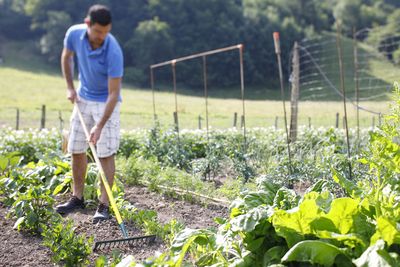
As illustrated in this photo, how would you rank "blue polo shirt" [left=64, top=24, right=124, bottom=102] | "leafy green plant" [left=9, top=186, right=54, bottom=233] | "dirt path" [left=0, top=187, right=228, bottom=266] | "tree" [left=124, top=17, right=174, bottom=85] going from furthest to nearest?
"tree" [left=124, top=17, right=174, bottom=85], "blue polo shirt" [left=64, top=24, right=124, bottom=102], "leafy green plant" [left=9, top=186, right=54, bottom=233], "dirt path" [left=0, top=187, right=228, bottom=266]

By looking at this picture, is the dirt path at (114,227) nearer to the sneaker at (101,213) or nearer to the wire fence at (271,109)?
the sneaker at (101,213)

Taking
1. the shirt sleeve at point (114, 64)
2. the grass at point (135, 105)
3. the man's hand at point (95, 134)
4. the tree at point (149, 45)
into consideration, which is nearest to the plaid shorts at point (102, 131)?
the man's hand at point (95, 134)

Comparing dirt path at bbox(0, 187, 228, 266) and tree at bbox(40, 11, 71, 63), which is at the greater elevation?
tree at bbox(40, 11, 71, 63)

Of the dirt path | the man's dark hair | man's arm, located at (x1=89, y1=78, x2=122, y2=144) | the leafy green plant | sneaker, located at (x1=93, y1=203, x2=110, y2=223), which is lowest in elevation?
the dirt path

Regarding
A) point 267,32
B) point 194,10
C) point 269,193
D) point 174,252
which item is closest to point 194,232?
point 174,252

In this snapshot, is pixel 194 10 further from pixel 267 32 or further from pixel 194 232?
pixel 194 232

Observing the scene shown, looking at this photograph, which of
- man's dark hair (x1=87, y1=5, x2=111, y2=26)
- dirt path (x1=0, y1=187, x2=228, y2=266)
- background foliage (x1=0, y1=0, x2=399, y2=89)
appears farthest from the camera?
background foliage (x1=0, y1=0, x2=399, y2=89)

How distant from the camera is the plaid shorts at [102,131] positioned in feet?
14.9

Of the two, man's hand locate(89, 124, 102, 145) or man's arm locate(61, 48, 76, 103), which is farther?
man's arm locate(61, 48, 76, 103)

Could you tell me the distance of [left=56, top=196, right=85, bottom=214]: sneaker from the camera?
4.62 m

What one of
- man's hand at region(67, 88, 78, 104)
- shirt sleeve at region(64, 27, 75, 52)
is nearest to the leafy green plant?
man's hand at region(67, 88, 78, 104)

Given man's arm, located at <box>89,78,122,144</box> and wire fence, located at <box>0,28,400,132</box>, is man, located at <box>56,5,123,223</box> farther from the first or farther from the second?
wire fence, located at <box>0,28,400,132</box>

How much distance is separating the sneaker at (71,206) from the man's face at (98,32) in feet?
4.40

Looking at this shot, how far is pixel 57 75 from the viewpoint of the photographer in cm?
4597
